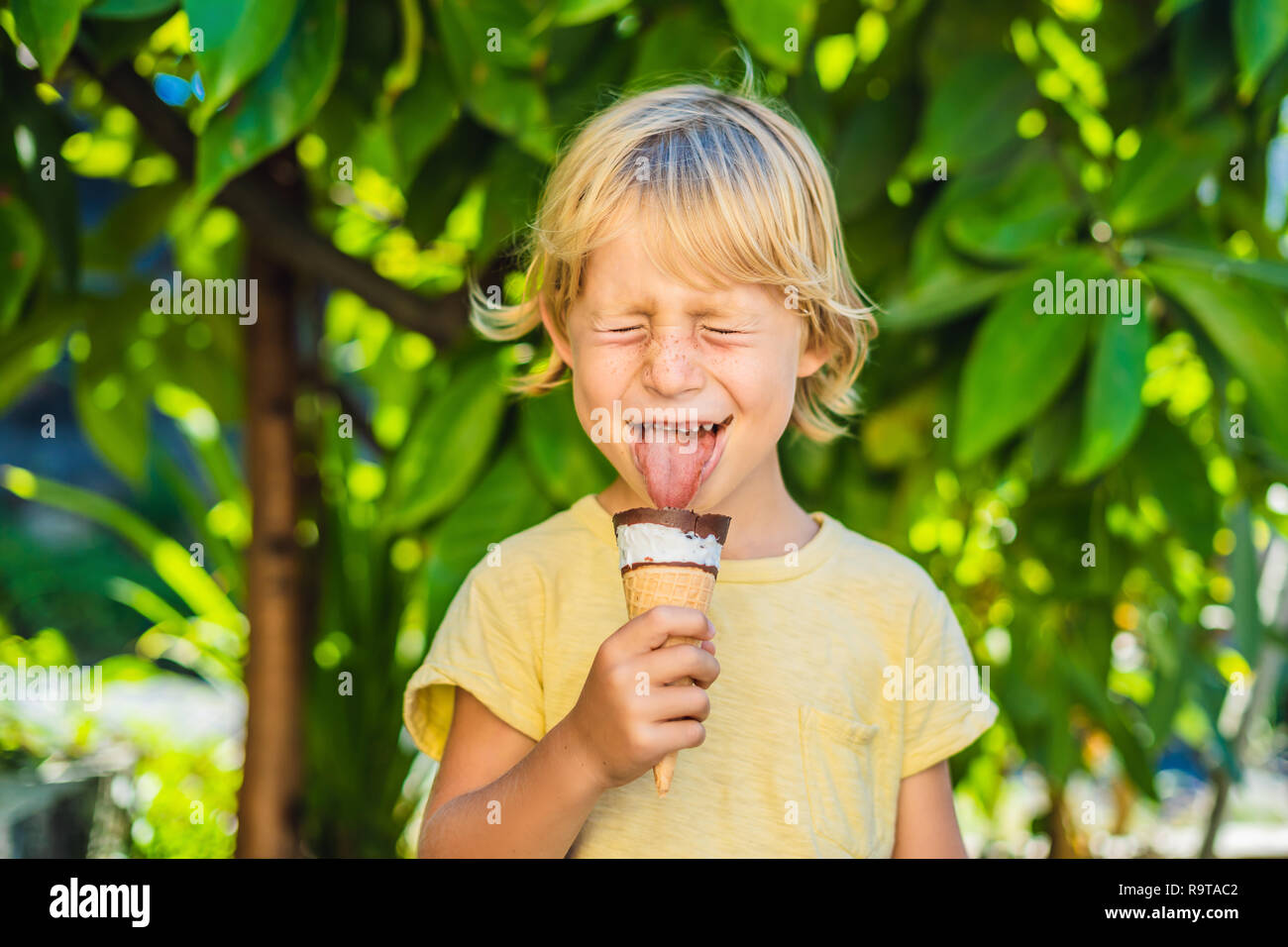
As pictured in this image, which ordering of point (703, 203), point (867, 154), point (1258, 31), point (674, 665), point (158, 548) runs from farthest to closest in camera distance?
point (158, 548)
point (867, 154)
point (1258, 31)
point (703, 203)
point (674, 665)

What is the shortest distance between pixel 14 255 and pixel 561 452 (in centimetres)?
47

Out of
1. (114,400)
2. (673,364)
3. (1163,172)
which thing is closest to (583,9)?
(673,364)

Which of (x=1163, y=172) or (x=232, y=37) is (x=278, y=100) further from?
(x=1163, y=172)

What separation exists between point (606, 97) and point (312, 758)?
109 centimetres

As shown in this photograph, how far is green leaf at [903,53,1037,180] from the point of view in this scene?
97 centimetres

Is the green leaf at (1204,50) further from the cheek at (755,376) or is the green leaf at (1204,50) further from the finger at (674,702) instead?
the finger at (674,702)

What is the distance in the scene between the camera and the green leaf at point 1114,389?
836 mm

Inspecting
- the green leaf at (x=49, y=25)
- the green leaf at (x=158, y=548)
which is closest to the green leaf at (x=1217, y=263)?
the green leaf at (x=49, y=25)

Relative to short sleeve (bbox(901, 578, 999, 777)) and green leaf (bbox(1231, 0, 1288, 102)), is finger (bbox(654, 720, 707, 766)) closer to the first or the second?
short sleeve (bbox(901, 578, 999, 777))

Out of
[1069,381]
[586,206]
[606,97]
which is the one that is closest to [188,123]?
[606,97]

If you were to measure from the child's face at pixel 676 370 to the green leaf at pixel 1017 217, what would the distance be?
0.29 m

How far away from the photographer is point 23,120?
1.00m

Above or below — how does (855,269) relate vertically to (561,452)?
above

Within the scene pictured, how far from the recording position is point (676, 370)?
669 mm
